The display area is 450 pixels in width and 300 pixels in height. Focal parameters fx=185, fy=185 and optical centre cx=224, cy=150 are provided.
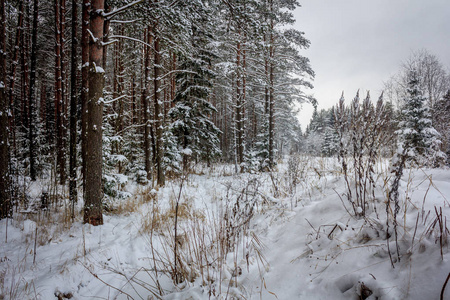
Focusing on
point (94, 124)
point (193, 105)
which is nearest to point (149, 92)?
point (193, 105)

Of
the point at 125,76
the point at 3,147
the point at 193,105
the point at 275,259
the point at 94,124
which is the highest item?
the point at 125,76

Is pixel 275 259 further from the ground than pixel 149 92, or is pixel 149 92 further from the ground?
pixel 149 92

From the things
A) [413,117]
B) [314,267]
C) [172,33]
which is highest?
[172,33]

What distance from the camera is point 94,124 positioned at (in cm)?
347

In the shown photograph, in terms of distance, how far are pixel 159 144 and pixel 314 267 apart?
643cm

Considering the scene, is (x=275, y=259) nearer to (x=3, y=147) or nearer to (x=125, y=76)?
(x=3, y=147)

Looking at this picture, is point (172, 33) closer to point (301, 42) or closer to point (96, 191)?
point (96, 191)

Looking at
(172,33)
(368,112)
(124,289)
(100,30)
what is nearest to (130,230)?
(124,289)

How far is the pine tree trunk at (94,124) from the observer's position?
341 centimetres

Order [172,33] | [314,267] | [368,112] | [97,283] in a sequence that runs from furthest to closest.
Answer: [172,33], [97,283], [368,112], [314,267]

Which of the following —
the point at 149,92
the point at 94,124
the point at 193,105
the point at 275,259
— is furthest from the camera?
the point at 149,92

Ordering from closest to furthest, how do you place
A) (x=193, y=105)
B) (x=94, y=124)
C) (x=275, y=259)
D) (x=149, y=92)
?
(x=275, y=259) → (x=94, y=124) → (x=193, y=105) → (x=149, y=92)

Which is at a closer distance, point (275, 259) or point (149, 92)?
point (275, 259)

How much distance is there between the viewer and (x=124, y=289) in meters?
1.97
